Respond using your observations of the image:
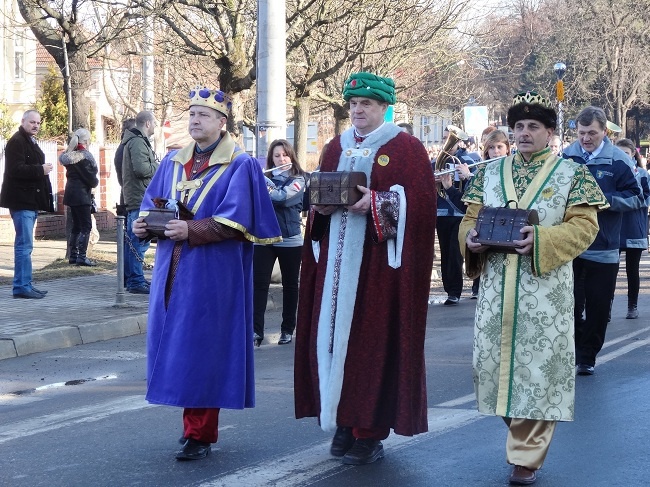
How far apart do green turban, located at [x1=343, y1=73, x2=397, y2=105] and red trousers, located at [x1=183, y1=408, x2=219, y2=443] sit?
5.89 feet

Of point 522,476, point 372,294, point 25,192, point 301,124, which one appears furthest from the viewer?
point 301,124

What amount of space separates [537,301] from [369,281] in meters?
0.85

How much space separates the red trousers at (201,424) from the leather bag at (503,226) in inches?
66.2

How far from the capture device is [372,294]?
588 cm

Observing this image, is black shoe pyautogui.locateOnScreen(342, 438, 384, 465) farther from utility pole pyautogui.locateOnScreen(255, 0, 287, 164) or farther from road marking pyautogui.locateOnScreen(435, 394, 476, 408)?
utility pole pyautogui.locateOnScreen(255, 0, 287, 164)

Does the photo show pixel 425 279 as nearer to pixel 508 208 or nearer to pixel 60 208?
pixel 508 208

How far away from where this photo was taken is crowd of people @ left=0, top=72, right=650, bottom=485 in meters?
5.64

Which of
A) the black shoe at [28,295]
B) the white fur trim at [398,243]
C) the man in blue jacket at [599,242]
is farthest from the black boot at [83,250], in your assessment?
the white fur trim at [398,243]

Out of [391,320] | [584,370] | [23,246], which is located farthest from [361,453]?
[23,246]

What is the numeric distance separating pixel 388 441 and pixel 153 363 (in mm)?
1381

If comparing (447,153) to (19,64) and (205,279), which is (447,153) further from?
(19,64)

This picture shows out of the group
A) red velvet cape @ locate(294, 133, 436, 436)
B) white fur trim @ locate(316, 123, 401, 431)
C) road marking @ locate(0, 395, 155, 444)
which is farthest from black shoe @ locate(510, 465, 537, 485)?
road marking @ locate(0, 395, 155, 444)

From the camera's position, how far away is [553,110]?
230 inches

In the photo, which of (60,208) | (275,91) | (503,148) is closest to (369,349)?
(503,148)
